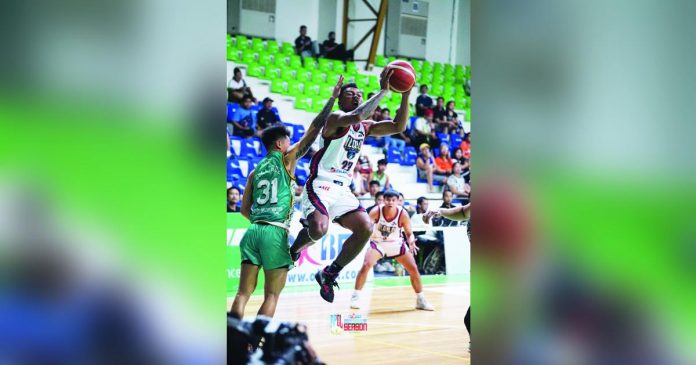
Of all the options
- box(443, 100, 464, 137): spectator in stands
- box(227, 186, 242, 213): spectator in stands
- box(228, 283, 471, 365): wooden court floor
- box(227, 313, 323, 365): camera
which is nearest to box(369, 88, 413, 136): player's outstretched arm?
box(228, 283, 471, 365): wooden court floor

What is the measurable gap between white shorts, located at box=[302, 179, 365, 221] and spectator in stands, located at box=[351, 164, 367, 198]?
535cm

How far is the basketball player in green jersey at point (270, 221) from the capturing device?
15.3ft

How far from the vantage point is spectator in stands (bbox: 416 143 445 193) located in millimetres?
13125

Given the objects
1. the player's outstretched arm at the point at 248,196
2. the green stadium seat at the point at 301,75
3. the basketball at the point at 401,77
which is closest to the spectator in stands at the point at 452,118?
the green stadium seat at the point at 301,75

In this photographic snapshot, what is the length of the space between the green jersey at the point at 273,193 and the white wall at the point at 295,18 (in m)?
10.6

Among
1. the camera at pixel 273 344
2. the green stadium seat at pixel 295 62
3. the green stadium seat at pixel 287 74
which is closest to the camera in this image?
the camera at pixel 273 344

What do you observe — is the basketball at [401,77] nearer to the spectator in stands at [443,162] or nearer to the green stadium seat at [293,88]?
the green stadium seat at [293,88]

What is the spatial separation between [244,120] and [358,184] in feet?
6.74

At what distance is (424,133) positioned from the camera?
45.6 feet

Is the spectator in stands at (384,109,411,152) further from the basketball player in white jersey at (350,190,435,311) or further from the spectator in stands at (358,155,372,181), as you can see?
the basketball player in white jersey at (350,190,435,311)

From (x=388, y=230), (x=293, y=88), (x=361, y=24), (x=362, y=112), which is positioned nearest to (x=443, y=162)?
(x=293, y=88)

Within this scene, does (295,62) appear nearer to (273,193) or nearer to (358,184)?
(358,184)
